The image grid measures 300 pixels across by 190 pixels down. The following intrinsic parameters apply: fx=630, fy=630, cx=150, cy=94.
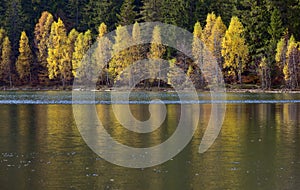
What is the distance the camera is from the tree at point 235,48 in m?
90.6

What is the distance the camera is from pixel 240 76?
91000mm

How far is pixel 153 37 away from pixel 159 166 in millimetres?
75794

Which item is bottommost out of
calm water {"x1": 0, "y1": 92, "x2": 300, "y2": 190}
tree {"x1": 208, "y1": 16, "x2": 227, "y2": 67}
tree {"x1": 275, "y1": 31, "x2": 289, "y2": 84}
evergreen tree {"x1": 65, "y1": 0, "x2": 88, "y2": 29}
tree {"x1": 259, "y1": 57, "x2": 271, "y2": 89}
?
calm water {"x1": 0, "y1": 92, "x2": 300, "y2": 190}

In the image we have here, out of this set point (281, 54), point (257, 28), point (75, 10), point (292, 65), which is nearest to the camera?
point (292, 65)

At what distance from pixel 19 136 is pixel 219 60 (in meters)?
65.3

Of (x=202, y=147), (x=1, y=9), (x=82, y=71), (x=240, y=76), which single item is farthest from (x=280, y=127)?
(x=1, y=9)

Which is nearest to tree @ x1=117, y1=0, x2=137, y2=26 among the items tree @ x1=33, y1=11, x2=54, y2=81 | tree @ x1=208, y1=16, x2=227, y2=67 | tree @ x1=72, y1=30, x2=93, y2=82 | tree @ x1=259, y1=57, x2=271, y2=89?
tree @ x1=72, y1=30, x2=93, y2=82

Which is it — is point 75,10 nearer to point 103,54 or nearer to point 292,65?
point 103,54

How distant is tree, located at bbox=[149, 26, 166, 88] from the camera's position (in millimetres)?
96125

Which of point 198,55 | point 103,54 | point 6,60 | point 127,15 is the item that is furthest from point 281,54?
point 6,60

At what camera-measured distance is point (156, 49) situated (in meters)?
97.3

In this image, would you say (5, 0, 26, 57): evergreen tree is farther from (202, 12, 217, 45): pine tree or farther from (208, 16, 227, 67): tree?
(208, 16, 227, 67): tree

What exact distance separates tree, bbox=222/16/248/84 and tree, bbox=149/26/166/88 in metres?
10.4

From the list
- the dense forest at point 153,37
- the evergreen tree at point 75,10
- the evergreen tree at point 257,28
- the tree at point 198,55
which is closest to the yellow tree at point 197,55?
the tree at point 198,55
